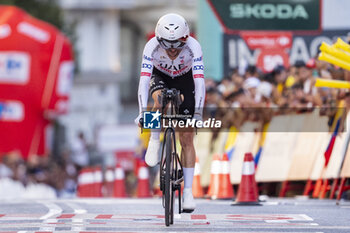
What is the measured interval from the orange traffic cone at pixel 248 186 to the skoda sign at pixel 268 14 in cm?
704

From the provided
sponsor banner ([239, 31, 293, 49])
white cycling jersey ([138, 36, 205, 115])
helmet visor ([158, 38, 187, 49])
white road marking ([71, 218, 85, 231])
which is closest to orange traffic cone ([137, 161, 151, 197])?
sponsor banner ([239, 31, 293, 49])

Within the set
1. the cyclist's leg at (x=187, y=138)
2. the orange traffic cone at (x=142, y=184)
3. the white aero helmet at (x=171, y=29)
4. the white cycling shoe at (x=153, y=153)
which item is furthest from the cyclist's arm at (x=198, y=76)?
the orange traffic cone at (x=142, y=184)

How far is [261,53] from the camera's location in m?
23.1

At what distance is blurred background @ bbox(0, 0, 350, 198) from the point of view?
59.7ft

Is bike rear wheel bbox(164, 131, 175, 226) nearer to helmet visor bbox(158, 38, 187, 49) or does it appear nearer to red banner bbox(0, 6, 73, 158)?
helmet visor bbox(158, 38, 187, 49)

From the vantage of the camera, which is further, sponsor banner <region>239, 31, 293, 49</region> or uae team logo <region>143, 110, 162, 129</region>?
sponsor banner <region>239, 31, 293, 49</region>

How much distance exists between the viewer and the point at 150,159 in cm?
1201

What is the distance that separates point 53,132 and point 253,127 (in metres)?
36.8

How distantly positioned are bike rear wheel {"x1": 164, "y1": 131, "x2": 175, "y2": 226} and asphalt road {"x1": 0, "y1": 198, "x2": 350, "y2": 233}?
149 mm

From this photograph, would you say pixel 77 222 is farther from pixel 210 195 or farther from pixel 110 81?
pixel 110 81

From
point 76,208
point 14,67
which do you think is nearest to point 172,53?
point 76,208

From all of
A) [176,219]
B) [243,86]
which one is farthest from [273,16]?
[176,219]

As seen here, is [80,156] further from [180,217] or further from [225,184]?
[180,217]

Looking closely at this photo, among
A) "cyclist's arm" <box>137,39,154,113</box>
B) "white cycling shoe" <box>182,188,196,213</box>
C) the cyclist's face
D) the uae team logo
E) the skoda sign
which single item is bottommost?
"white cycling shoe" <box>182,188,196,213</box>
